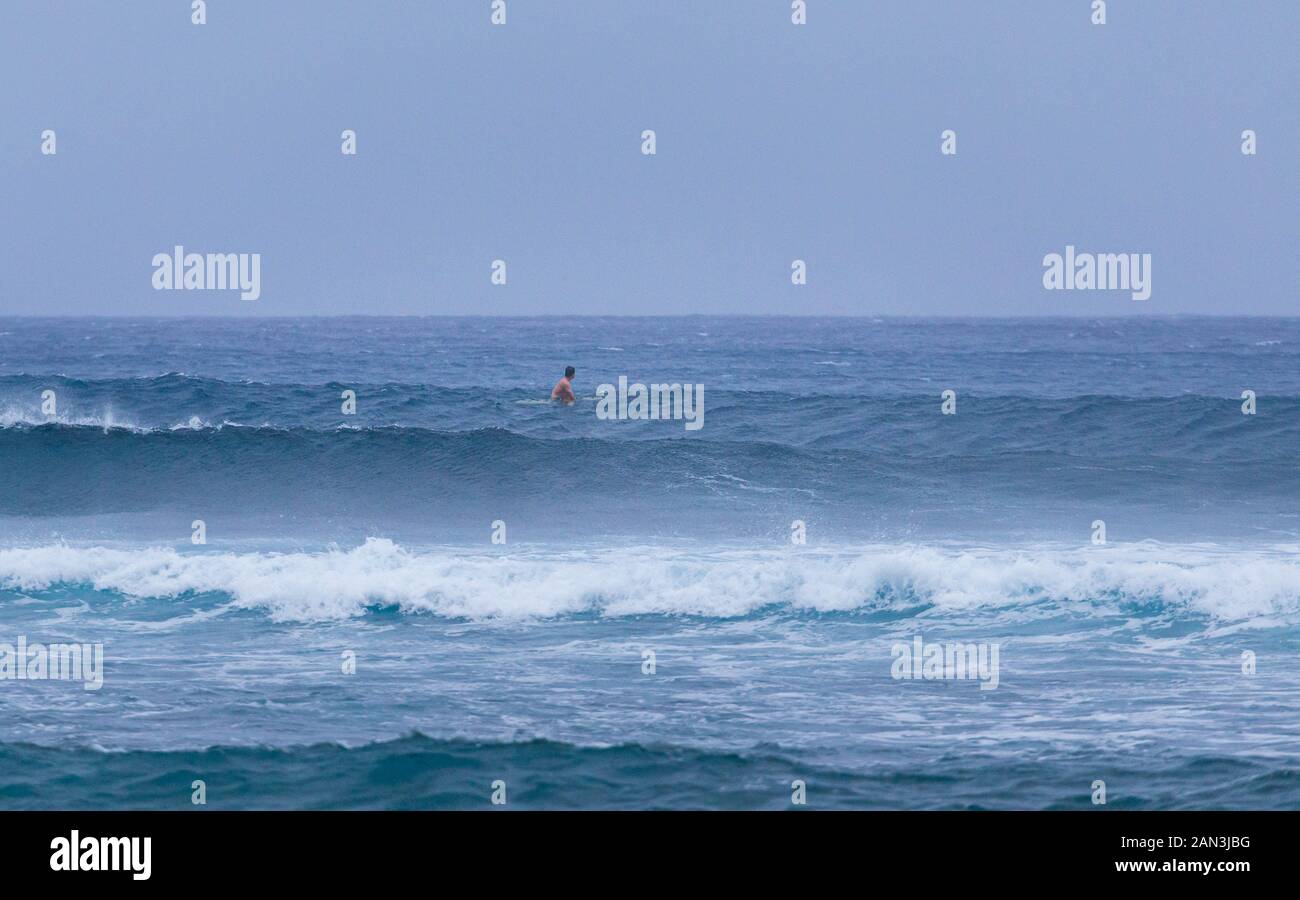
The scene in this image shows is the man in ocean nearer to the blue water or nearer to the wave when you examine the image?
the blue water

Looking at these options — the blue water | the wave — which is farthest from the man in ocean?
the wave

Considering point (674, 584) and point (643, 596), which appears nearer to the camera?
point (643, 596)

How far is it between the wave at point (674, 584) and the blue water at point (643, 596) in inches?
2.2

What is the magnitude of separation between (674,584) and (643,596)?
51 centimetres

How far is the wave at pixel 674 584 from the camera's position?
540 inches

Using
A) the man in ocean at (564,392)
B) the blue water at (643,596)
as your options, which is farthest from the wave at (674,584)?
the man in ocean at (564,392)

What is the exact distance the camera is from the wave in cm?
1371

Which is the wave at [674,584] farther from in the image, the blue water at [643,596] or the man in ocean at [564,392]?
the man in ocean at [564,392]

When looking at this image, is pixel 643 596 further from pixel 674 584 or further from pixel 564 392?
pixel 564 392

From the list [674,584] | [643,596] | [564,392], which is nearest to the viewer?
[643,596]

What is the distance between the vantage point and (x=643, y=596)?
46.3 feet

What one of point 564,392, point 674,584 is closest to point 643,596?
point 674,584

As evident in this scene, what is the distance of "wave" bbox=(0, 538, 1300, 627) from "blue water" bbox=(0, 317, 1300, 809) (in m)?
0.06

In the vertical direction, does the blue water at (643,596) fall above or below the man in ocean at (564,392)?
below
